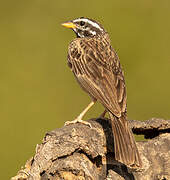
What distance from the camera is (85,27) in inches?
315

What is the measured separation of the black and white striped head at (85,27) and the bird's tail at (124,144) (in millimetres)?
2037

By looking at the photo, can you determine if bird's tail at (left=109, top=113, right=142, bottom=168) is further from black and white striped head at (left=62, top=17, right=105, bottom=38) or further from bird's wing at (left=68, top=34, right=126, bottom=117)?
black and white striped head at (left=62, top=17, right=105, bottom=38)

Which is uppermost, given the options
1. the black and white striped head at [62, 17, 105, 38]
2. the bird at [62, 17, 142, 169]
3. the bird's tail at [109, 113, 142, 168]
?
the black and white striped head at [62, 17, 105, 38]

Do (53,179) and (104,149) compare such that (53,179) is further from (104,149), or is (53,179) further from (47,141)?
(104,149)

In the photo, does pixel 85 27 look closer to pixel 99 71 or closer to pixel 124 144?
pixel 99 71

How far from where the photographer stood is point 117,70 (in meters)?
7.14

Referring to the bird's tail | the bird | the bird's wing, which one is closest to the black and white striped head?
the bird

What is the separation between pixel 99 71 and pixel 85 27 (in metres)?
1.23

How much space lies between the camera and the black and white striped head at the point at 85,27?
7.99m

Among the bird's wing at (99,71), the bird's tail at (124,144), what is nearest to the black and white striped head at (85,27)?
the bird's wing at (99,71)

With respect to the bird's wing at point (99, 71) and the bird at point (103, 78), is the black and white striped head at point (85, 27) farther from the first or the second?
the bird's wing at point (99, 71)

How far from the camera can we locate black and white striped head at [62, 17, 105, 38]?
26.2ft

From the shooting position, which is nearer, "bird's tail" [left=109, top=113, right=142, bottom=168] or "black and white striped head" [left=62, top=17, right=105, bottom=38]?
"bird's tail" [left=109, top=113, right=142, bottom=168]

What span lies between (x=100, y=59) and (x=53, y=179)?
2570 millimetres
